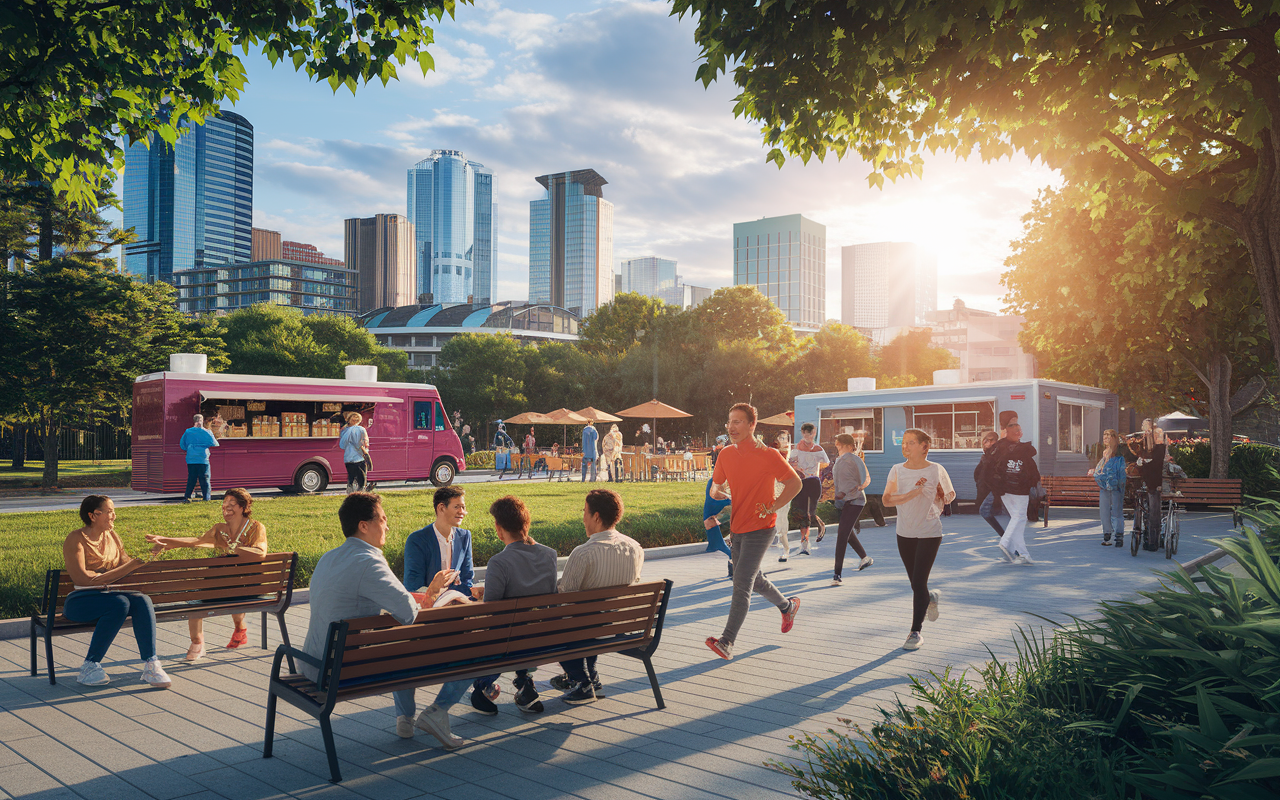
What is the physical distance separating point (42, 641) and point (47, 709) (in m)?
2.23

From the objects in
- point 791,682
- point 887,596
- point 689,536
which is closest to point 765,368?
point 689,536

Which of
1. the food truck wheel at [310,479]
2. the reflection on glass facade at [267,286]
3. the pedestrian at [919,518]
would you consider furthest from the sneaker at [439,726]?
the reflection on glass facade at [267,286]

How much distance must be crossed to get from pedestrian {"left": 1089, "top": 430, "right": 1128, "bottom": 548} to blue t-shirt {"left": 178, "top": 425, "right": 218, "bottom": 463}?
52.4 feet

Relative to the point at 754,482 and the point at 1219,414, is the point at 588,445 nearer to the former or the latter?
the point at 1219,414

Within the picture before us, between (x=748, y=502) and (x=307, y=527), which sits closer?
(x=748, y=502)

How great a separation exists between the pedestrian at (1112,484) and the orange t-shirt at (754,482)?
8.95 meters

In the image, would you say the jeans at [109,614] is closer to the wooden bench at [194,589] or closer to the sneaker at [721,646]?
the wooden bench at [194,589]

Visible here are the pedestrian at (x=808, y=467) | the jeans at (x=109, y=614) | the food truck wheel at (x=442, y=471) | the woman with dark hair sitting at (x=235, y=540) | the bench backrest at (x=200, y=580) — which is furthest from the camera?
the food truck wheel at (x=442, y=471)

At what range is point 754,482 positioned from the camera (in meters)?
6.28

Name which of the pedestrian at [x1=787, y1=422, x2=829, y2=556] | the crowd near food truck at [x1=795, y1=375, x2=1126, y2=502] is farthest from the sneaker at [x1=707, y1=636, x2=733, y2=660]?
the crowd near food truck at [x1=795, y1=375, x2=1126, y2=502]

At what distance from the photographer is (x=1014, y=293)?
23938mm

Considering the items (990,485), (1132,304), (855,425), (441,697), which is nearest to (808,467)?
(990,485)

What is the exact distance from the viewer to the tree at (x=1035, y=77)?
18.5 feet

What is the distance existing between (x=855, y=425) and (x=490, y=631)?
60.6 ft
